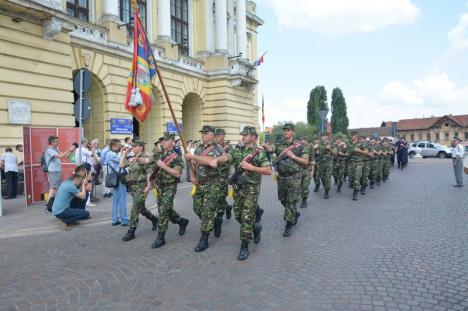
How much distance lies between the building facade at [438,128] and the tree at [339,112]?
14206mm

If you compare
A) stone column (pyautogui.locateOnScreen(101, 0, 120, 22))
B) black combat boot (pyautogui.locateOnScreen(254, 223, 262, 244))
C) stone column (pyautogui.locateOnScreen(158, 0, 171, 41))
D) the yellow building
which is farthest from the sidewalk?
stone column (pyautogui.locateOnScreen(158, 0, 171, 41))

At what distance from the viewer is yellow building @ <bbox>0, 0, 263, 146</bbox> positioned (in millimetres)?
13102

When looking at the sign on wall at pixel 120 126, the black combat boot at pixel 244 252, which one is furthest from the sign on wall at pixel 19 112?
the black combat boot at pixel 244 252

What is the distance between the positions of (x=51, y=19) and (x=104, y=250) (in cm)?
1091

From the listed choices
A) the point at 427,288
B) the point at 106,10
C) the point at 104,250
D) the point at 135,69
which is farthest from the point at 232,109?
the point at 427,288

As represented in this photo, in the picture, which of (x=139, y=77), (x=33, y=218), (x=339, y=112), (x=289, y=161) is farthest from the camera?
(x=339, y=112)

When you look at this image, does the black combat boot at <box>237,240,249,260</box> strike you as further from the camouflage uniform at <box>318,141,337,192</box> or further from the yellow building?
the yellow building

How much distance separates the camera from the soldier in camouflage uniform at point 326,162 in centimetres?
1156

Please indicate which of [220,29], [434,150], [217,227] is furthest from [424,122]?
[217,227]

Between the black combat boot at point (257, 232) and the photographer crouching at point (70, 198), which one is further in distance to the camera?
the photographer crouching at point (70, 198)

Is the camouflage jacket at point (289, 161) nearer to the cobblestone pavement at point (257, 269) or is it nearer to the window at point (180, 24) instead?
the cobblestone pavement at point (257, 269)

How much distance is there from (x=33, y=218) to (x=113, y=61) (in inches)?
437

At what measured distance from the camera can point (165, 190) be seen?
642cm

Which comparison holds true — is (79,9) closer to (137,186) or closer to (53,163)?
(53,163)
